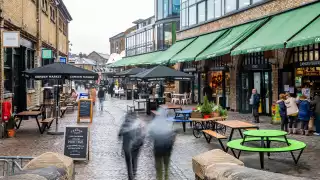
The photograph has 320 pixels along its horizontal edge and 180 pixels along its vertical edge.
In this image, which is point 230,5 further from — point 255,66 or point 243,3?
point 255,66

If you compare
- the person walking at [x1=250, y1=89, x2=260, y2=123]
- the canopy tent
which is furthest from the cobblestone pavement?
the canopy tent

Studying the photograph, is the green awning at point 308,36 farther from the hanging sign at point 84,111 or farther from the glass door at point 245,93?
the hanging sign at point 84,111

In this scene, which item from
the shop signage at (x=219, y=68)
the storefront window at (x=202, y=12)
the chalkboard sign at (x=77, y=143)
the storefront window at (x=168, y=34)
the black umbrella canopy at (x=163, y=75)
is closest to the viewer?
the chalkboard sign at (x=77, y=143)

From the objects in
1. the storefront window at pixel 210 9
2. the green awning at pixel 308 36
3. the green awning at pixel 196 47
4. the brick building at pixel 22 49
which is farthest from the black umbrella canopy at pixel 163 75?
the storefront window at pixel 210 9

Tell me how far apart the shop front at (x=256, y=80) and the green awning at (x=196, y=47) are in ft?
8.01

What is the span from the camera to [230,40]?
19.5 m

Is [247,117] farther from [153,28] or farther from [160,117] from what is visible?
[153,28]

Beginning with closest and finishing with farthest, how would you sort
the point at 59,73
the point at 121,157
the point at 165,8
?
the point at 121,157
the point at 59,73
the point at 165,8

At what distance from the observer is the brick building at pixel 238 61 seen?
57.9 ft

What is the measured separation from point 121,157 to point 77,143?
1.19 m

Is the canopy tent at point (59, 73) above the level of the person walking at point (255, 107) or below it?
above

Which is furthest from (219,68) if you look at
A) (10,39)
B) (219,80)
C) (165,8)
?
(165,8)

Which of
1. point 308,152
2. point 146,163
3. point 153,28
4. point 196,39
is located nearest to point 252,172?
point 146,163

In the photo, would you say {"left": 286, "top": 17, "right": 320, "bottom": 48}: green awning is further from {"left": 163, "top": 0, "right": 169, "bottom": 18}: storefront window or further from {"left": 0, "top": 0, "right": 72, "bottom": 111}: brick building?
{"left": 163, "top": 0, "right": 169, "bottom": 18}: storefront window
